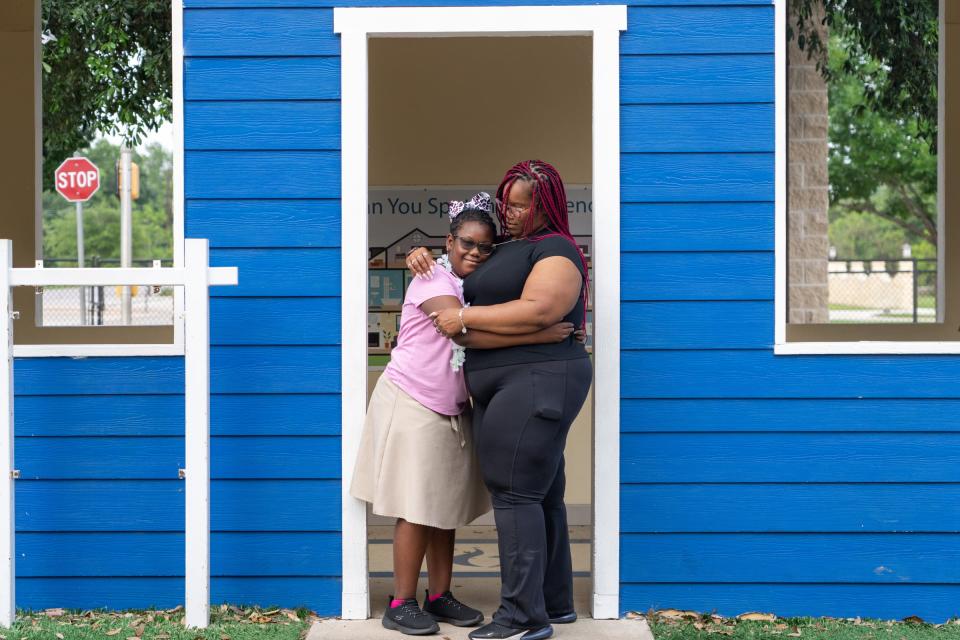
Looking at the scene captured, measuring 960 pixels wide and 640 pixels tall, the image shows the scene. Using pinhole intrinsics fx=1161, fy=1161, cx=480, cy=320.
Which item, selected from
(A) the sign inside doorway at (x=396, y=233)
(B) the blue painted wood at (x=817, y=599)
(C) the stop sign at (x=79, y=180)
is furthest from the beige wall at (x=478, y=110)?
(C) the stop sign at (x=79, y=180)

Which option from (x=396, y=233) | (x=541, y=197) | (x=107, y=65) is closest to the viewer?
(x=541, y=197)

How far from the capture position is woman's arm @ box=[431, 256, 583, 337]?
3.45 meters

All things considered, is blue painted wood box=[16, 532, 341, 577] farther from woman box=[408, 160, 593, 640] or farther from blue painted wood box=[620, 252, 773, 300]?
blue painted wood box=[620, 252, 773, 300]

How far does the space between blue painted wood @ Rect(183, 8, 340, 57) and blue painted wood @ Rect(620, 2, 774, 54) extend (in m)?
1.03

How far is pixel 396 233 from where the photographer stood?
5879mm

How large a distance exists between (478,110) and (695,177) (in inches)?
84.9

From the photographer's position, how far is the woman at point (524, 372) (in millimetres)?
3484

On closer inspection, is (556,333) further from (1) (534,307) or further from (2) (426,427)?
(2) (426,427)

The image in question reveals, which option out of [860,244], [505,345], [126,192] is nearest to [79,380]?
[505,345]

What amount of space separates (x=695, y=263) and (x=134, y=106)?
18.5ft

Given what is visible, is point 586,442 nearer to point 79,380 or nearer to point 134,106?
point 79,380

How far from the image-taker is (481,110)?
19.4ft

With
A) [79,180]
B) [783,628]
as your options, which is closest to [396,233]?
[783,628]

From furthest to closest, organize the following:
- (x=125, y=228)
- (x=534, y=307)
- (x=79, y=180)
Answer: (x=79, y=180) → (x=125, y=228) → (x=534, y=307)
